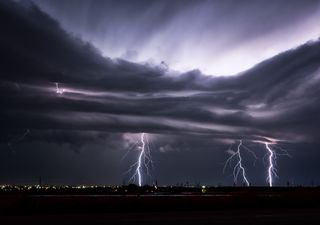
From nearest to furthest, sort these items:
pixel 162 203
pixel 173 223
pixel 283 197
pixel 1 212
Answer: pixel 173 223, pixel 1 212, pixel 162 203, pixel 283 197

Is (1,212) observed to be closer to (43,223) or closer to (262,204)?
(43,223)

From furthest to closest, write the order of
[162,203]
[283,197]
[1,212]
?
[283,197], [162,203], [1,212]

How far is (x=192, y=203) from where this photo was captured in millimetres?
39594

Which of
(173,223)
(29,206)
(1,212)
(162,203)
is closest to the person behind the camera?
(173,223)

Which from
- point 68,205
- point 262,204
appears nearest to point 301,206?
point 262,204

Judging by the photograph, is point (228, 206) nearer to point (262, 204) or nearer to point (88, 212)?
point (262, 204)

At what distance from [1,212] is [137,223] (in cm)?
1159

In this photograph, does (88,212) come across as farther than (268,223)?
Yes

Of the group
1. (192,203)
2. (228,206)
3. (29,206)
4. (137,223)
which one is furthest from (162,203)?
(137,223)

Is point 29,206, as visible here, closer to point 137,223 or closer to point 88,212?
point 88,212

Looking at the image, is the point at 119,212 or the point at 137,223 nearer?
the point at 137,223

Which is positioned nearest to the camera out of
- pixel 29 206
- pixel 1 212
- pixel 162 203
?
pixel 1 212

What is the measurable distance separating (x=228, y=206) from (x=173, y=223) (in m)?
15.8

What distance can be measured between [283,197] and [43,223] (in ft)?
87.7
